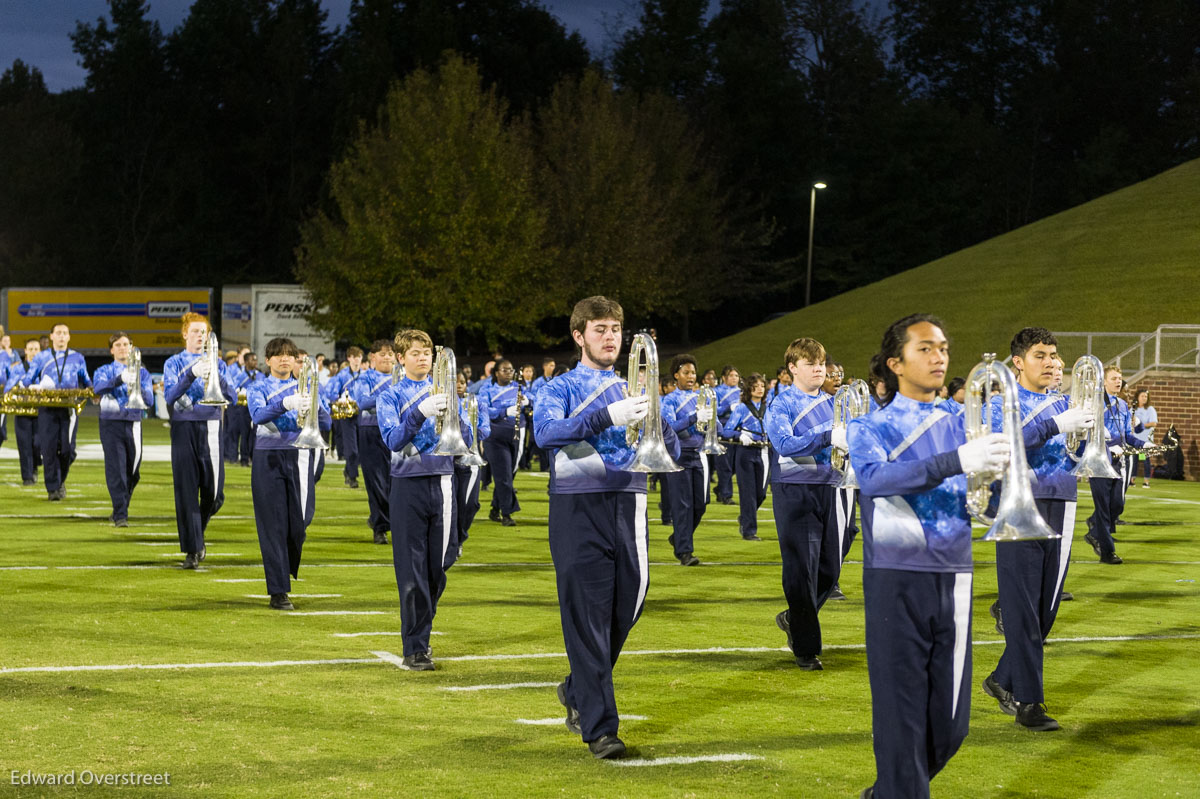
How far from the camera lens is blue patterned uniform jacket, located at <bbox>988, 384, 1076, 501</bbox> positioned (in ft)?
26.3

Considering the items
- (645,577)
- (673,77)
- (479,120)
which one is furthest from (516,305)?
(645,577)

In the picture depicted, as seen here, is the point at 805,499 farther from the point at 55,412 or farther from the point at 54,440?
the point at 55,412

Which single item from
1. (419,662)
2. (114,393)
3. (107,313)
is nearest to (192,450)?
(114,393)

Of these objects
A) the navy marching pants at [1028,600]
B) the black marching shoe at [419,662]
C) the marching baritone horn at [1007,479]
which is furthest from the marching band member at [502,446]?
the marching baritone horn at [1007,479]

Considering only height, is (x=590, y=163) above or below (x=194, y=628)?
above

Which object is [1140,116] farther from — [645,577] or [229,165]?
[645,577]

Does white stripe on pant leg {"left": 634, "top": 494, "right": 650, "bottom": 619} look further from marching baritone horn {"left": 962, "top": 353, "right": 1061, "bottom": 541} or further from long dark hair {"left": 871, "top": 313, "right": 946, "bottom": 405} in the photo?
marching baritone horn {"left": 962, "top": 353, "right": 1061, "bottom": 541}

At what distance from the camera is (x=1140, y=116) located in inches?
3002

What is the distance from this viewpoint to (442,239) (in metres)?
45.2

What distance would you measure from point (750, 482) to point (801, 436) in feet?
29.3

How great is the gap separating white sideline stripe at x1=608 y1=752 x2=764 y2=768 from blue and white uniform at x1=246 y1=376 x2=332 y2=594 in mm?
4813

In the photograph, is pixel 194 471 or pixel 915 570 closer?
pixel 915 570

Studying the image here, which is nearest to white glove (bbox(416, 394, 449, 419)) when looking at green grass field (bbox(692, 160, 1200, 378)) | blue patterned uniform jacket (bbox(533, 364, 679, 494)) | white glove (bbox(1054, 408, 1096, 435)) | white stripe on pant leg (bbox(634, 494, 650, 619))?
blue patterned uniform jacket (bbox(533, 364, 679, 494))

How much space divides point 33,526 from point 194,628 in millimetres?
6856
